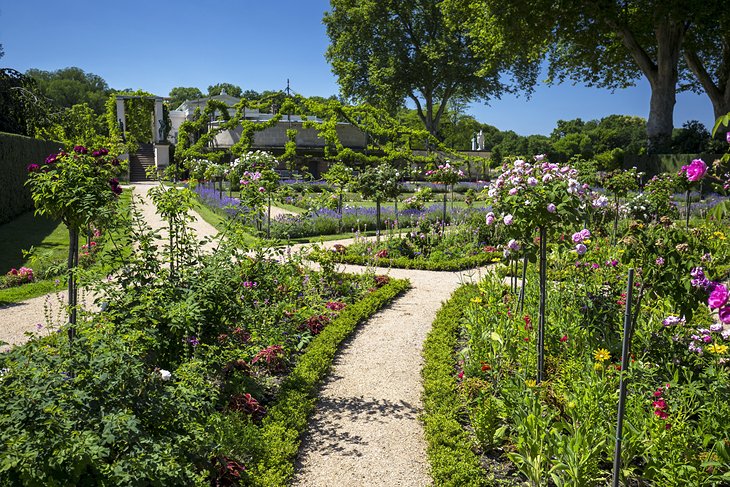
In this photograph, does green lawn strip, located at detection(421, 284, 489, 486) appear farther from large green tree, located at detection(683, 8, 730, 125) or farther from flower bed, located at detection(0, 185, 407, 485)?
large green tree, located at detection(683, 8, 730, 125)

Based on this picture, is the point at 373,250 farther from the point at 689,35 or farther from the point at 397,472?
the point at 689,35

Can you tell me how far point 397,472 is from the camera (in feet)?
11.9

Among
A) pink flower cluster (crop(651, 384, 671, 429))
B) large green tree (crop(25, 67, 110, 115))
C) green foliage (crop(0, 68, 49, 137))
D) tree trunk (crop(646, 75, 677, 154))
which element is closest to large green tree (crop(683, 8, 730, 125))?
tree trunk (crop(646, 75, 677, 154))

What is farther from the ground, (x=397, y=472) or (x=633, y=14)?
(x=633, y=14)

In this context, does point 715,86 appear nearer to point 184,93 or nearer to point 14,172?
point 14,172

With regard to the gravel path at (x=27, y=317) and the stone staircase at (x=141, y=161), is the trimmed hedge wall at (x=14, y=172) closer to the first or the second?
the gravel path at (x=27, y=317)

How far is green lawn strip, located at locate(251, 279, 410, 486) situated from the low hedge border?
3500 millimetres

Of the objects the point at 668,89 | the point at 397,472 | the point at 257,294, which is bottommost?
the point at 397,472

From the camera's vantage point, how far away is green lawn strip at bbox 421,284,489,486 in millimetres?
3418

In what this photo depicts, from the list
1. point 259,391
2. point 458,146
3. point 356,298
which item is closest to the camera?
point 259,391

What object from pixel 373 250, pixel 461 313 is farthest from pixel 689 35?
pixel 461 313

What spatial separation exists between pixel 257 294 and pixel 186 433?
6.41ft

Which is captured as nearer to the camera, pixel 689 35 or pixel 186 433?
pixel 186 433

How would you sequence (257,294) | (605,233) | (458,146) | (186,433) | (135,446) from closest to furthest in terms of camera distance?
(135,446)
(186,433)
(257,294)
(605,233)
(458,146)
